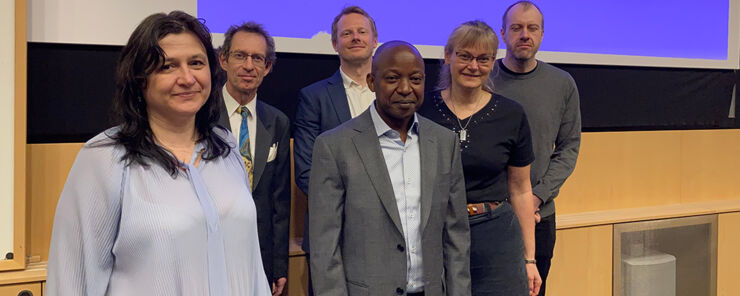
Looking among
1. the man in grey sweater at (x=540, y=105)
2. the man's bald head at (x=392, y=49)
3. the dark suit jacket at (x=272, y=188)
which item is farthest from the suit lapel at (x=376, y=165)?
the man in grey sweater at (x=540, y=105)

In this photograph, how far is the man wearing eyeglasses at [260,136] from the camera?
2.21 m

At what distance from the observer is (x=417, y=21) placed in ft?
10.7

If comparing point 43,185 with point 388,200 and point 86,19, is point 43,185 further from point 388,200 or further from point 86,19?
point 388,200

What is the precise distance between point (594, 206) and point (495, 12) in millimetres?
1276

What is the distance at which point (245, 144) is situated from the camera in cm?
222

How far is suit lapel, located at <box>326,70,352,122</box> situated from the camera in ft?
8.04

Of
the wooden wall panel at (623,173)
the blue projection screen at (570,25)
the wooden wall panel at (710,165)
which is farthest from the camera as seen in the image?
the wooden wall panel at (710,165)

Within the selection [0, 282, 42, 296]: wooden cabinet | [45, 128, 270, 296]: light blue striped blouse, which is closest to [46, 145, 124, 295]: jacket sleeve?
[45, 128, 270, 296]: light blue striped blouse

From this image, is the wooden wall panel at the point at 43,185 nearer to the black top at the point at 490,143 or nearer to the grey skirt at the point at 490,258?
the black top at the point at 490,143

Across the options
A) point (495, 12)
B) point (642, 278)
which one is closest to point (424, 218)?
point (495, 12)

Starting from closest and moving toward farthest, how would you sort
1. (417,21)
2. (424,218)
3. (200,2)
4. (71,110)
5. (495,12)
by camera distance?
(424,218) → (71,110) → (200,2) → (417,21) → (495,12)

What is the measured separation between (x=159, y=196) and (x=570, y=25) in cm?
298

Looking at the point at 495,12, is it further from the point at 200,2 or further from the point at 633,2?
the point at 200,2

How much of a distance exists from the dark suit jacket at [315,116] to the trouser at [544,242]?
3.00ft
